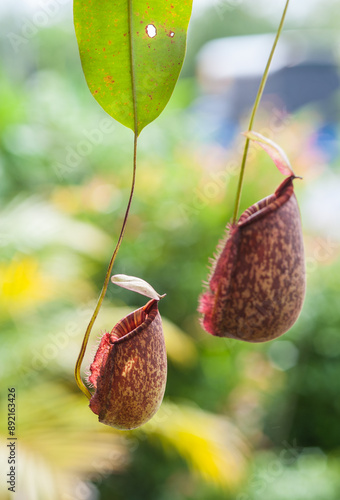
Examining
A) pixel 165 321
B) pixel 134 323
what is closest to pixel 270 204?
pixel 134 323

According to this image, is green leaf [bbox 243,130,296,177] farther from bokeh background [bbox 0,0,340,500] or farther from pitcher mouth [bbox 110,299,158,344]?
bokeh background [bbox 0,0,340,500]

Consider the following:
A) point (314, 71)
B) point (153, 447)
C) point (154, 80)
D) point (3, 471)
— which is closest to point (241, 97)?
point (314, 71)

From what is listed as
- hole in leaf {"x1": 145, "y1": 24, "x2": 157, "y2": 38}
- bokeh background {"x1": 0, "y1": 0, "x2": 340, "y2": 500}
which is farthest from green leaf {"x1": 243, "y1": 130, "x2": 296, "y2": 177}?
bokeh background {"x1": 0, "y1": 0, "x2": 340, "y2": 500}

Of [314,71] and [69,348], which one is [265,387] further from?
[314,71]

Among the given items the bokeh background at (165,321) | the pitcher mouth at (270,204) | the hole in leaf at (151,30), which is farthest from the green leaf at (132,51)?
the bokeh background at (165,321)

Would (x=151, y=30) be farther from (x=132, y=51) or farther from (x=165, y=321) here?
(x=165, y=321)

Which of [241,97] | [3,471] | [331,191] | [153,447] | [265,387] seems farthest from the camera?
[241,97]
